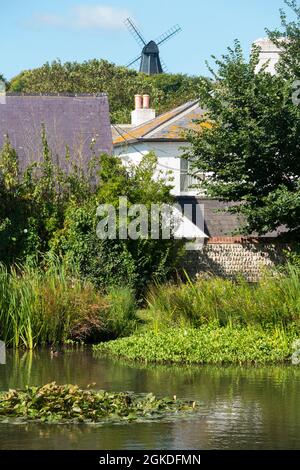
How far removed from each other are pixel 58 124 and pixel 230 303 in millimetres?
12550

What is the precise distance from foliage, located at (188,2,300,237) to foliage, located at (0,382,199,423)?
13.8 meters

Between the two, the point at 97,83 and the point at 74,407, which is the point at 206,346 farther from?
the point at 97,83

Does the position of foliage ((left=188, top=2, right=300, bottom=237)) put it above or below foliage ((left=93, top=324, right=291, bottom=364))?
above

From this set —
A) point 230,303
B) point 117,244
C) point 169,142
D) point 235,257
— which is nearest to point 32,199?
point 117,244

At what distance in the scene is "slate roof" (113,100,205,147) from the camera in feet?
144

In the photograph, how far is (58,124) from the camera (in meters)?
33.0

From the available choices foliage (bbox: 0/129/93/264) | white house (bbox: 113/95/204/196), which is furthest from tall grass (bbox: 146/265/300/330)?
white house (bbox: 113/95/204/196)

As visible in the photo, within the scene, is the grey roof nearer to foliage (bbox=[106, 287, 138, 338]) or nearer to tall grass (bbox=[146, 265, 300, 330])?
foliage (bbox=[106, 287, 138, 338])

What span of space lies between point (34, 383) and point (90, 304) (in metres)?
5.10

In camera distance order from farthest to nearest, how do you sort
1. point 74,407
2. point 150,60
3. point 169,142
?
point 150,60, point 169,142, point 74,407

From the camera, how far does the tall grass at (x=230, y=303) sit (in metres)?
21.7

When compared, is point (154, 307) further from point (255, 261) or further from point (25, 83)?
point (25, 83)

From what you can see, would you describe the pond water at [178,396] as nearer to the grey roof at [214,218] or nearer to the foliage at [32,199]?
the foliage at [32,199]
